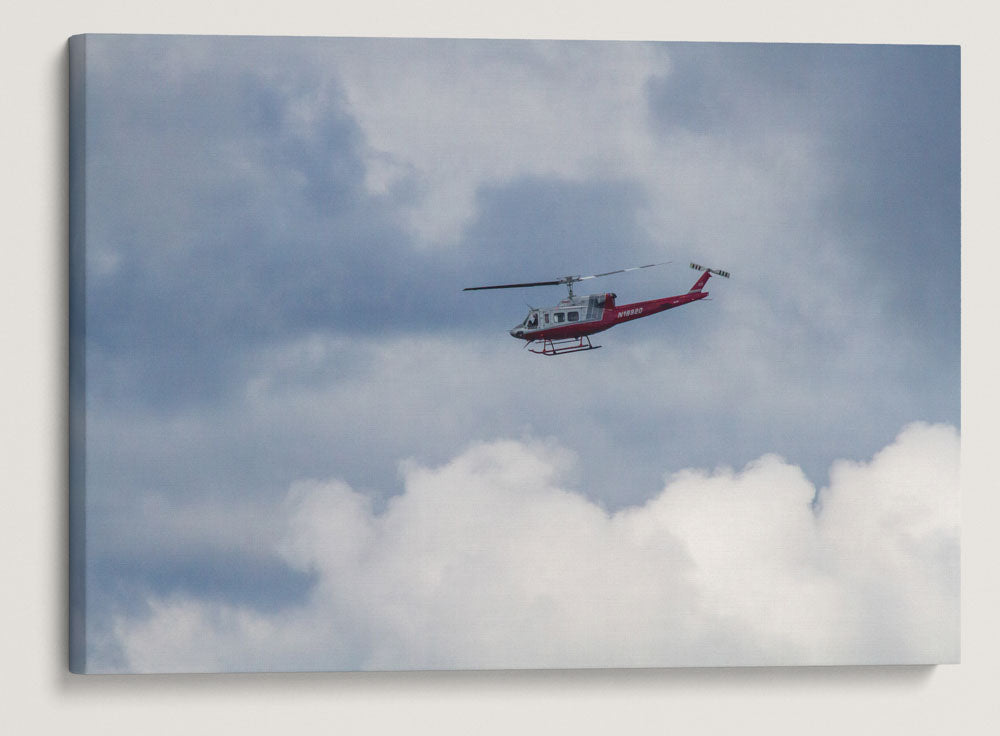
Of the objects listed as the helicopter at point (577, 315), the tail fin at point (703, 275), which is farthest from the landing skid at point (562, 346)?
the tail fin at point (703, 275)

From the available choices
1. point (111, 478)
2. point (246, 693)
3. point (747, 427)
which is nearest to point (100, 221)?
point (111, 478)

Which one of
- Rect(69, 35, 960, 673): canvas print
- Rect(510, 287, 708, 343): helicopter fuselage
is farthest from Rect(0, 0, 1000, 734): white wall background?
Rect(510, 287, 708, 343): helicopter fuselage

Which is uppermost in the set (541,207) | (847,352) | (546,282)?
(541,207)

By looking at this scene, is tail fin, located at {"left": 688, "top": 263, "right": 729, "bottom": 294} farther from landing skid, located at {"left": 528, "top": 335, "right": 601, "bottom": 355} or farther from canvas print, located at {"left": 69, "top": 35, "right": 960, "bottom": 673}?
landing skid, located at {"left": 528, "top": 335, "right": 601, "bottom": 355}

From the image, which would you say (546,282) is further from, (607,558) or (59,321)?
(59,321)

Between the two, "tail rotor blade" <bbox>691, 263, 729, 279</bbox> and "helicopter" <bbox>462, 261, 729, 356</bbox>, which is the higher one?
"tail rotor blade" <bbox>691, 263, 729, 279</bbox>
